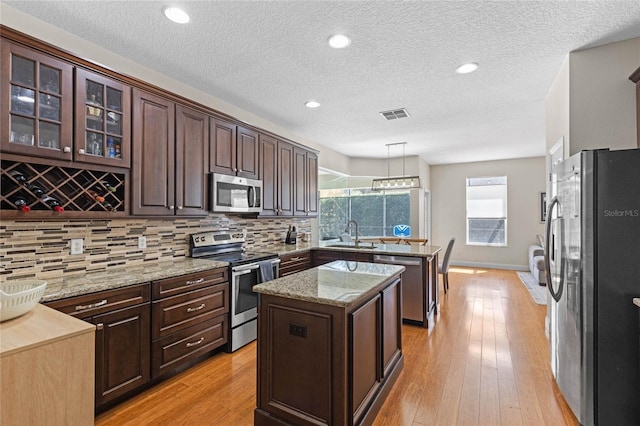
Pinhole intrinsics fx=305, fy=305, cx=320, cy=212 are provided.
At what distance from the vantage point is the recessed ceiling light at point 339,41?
232 centimetres

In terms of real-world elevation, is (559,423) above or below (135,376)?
below

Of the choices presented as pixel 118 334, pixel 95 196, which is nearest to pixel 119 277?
pixel 118 334

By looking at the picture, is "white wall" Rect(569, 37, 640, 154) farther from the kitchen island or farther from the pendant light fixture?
the pendant light fixture

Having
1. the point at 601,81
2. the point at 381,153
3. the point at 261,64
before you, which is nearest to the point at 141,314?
the point at 261,64

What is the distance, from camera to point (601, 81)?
2.50 m

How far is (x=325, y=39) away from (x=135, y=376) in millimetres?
2898

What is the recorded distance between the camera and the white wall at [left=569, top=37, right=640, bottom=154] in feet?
7.95

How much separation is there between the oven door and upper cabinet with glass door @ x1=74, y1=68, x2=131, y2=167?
140 centimetres

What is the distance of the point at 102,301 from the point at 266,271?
1581 mm

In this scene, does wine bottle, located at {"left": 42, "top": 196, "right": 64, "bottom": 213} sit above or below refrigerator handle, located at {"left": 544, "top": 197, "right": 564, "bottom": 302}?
above

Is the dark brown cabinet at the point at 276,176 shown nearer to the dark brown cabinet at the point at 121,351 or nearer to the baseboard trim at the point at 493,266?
the dark brown cabinet at the point at 121,351

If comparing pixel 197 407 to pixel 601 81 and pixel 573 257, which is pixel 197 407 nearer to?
pixel 573 257

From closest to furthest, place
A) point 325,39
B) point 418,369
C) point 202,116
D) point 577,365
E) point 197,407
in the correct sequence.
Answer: point 577,365, point 197,407, point 325,39, point 418,369, point 202,116

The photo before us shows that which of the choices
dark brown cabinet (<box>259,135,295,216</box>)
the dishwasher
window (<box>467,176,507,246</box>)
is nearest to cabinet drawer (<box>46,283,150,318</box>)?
dark brown cabinet (<box>259,135,295,216</box>)
